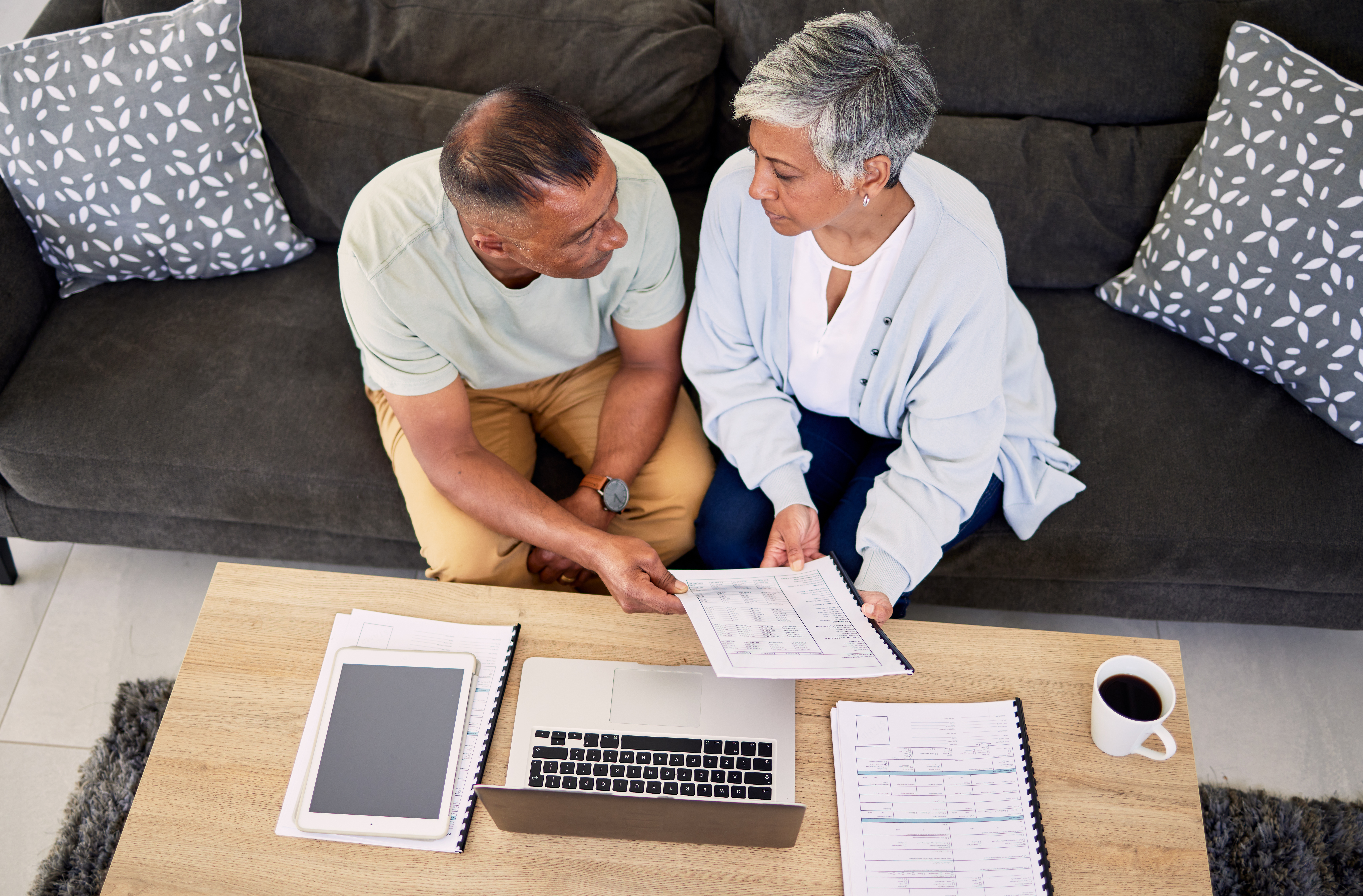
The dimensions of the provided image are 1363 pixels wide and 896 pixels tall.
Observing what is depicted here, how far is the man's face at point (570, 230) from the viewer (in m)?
1.25

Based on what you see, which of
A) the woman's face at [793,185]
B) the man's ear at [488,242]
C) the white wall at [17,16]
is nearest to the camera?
the woman's face at [793,185]

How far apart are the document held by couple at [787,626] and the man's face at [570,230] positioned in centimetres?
48

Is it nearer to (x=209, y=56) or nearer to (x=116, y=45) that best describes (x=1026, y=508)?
(x=209, y=56)

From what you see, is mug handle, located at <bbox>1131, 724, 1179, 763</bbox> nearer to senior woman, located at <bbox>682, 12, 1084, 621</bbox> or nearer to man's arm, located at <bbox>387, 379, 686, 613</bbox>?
senior woman, located at <bbox>682, 12, 1084, 621</bbox>

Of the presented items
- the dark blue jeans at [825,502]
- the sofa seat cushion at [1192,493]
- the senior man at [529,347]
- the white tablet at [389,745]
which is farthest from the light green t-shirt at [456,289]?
the sofa seat cushion at [1192,493]

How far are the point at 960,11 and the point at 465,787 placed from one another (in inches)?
64.7

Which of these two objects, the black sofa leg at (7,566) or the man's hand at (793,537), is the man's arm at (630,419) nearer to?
the man's hand at (793,537)

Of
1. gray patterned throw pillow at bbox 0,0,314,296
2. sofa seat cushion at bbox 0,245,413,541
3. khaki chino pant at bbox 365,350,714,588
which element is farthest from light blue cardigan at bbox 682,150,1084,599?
gray patterned throw pillow at bbox 0,0,314,296

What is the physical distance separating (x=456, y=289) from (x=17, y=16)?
8.39 feet

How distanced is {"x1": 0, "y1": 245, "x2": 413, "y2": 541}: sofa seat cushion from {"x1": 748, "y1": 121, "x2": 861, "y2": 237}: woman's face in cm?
85

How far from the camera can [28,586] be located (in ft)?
6.37

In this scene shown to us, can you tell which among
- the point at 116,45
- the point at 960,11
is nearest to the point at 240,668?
the point at 116,45

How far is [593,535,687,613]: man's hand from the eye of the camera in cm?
133

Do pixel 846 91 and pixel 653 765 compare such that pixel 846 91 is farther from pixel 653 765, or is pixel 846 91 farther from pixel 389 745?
pixel 389 745
